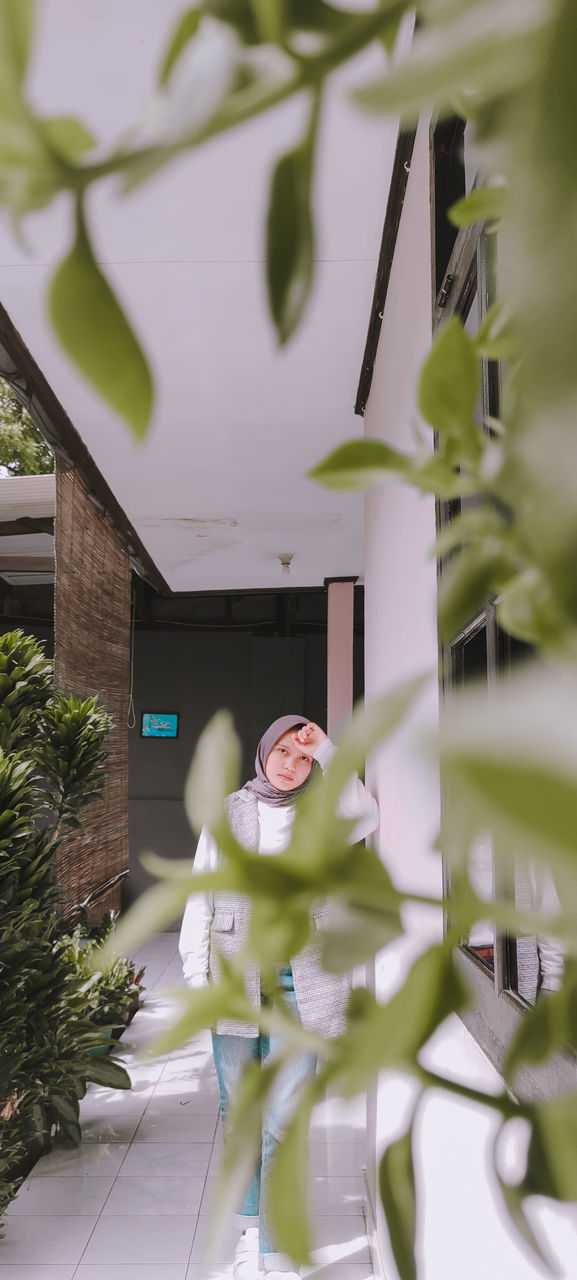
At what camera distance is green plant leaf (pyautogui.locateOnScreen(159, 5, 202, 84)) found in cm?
15

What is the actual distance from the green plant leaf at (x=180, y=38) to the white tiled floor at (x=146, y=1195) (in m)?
2.64

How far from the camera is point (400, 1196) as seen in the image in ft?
0.64

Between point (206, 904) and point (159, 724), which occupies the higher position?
point (159, 724)

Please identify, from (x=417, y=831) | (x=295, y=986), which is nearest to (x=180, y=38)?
(x=417, y=831)

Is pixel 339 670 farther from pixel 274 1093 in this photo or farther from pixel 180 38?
pixel 180 38

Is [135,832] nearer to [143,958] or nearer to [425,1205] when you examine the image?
[143,958]

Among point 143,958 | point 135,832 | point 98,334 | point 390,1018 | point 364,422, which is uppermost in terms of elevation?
point 364,422

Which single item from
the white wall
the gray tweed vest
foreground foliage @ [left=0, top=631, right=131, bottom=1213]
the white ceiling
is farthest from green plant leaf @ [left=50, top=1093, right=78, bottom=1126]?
the white ceiling

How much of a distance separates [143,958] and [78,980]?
4.43m

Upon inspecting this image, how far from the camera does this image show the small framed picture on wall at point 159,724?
30.8 feet

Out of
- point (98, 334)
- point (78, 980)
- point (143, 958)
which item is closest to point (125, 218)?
point (78, 980)

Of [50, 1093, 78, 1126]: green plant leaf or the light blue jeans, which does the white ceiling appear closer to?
the light blue jeans

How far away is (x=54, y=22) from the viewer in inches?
79.3

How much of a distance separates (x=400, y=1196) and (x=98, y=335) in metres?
0.18
